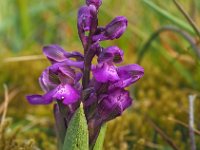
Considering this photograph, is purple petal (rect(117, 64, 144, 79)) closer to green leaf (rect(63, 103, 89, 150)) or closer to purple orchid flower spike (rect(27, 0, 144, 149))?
purple orchid flower spike (rect(27, 0, 144, 149))

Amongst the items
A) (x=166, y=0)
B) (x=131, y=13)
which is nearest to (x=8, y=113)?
(x=166, y=0)

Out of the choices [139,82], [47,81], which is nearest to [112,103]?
[47,81]

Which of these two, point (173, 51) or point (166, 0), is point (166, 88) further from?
point (166, 0)

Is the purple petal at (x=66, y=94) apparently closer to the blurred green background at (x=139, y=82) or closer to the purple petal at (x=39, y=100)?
the purple petal at (x=39, y=100)

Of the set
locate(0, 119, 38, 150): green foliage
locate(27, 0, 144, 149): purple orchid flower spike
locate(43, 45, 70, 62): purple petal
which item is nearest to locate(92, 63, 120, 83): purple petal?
locate(27, 0, 144, 149): purple orchid flower spike

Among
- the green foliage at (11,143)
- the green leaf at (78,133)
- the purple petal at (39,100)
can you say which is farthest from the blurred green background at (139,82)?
the green leaf at (78,133)
